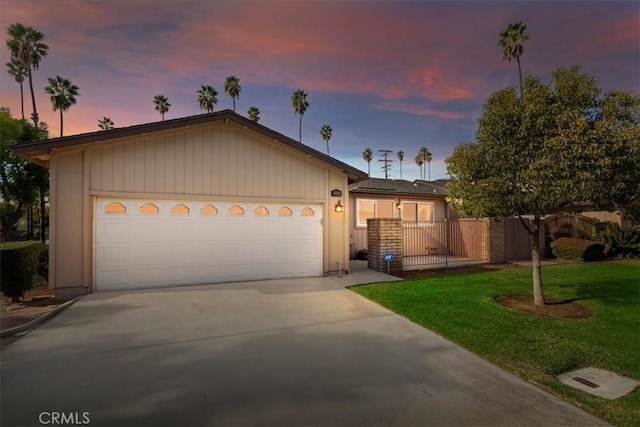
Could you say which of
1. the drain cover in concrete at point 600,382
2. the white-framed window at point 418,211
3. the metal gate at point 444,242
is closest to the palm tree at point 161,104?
the white-framed window at point 418,211

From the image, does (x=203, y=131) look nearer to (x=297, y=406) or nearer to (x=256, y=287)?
(x=256, y=287)

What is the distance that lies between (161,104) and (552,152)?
130 feet

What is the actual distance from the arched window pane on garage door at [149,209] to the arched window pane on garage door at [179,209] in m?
0.37

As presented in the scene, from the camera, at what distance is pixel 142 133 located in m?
7.19

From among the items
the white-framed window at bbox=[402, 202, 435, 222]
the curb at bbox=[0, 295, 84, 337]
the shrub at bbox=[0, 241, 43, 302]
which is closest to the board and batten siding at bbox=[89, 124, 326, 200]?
the shrub at bbox=[0, 241, 43, 302]

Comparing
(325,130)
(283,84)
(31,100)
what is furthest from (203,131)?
(325,130)

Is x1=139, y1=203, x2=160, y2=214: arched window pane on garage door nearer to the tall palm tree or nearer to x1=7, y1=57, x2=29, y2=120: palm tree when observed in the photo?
the tall palm tree

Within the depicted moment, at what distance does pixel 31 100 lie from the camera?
23797 millimetres

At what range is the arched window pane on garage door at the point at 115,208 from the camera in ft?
23.3

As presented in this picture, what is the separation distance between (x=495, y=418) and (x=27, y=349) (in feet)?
18.6

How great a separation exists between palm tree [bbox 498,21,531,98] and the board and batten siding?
24.5m

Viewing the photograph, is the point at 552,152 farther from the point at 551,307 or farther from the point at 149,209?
the point at 149,209

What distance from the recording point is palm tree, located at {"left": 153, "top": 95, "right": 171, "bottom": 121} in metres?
34.7

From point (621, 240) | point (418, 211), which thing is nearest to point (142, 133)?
point (418, 211)
